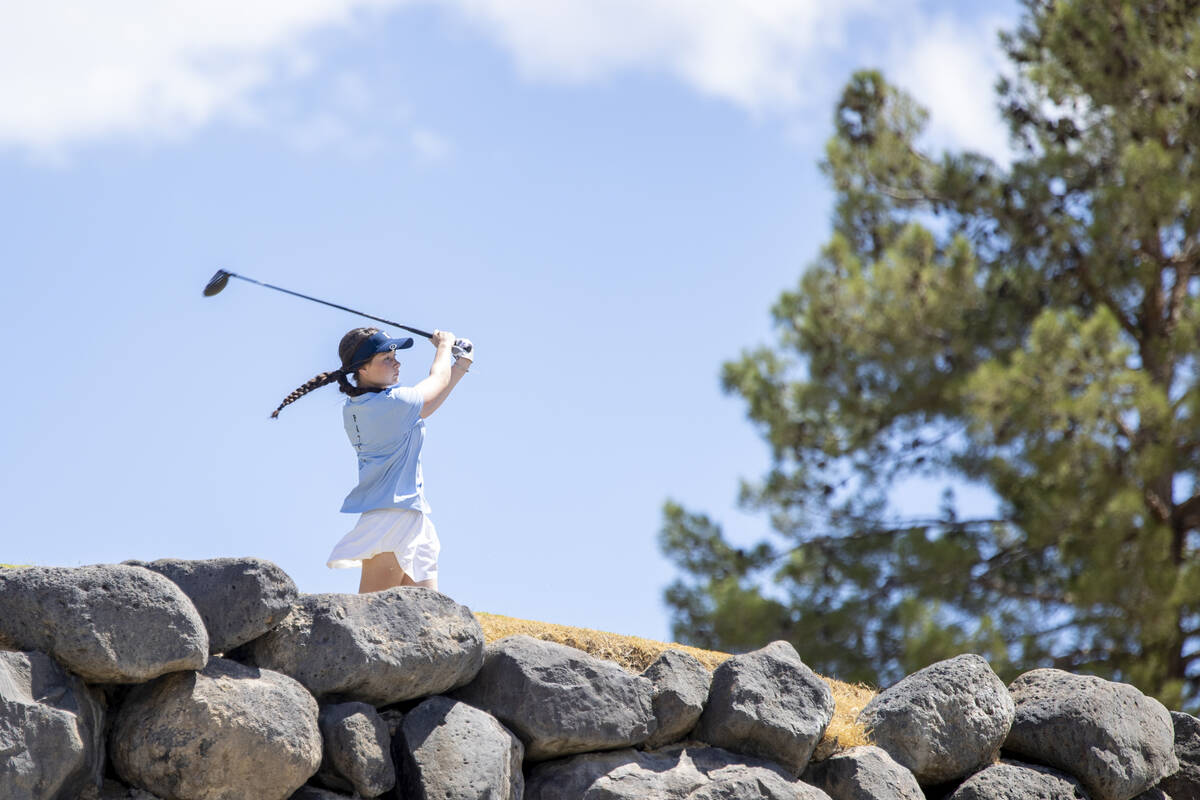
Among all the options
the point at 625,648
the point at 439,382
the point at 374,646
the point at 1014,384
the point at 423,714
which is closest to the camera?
the point at 374,646

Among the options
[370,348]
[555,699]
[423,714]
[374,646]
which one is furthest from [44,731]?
[370,348]

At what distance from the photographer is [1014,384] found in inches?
458

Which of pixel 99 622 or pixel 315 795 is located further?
pixel 315 795

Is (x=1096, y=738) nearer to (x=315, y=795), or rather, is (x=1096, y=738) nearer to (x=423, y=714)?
(x=423, y=714)

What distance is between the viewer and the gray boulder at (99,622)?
400 cm

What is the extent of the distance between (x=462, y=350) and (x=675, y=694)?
1.80m

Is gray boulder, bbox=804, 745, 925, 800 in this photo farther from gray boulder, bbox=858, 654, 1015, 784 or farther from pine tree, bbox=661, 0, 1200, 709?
pine tree, bbox=661, 0, 1200, 709

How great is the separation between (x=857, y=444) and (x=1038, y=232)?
2.86 meters

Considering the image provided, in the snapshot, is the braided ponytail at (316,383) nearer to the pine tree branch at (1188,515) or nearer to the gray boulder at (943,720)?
the gray boulder at (943,720)

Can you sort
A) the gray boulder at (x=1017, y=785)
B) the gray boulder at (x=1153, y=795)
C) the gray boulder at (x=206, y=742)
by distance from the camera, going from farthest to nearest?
the gray boulder at (x=1153, y=795)
the gray boulder at (x=1017, y=785)
the gray boulder at (x=206, y=742)

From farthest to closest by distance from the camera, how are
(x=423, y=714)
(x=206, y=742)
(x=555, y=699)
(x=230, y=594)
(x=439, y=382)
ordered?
(x=439, y=382)
(x=555, y=699)
(x=423, y=714)
(x=230, y=594)
(x=206, y=742)

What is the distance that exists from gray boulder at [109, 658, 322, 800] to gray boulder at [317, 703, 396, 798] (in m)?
0.20

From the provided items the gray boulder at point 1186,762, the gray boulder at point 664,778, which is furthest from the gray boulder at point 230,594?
the gray boulder at point 1186,762

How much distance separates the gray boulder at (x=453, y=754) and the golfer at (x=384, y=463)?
0.69 meters
